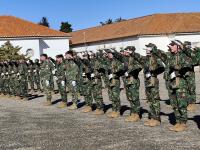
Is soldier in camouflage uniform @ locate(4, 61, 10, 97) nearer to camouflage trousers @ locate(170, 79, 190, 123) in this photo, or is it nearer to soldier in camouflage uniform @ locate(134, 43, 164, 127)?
soldier in camouflage uniform @ locate(134, 43, 164, 127)

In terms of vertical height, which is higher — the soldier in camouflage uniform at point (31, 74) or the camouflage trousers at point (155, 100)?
the soldier in camouflage uniform at point (31, 74)

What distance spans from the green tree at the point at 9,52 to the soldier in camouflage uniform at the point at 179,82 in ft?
105

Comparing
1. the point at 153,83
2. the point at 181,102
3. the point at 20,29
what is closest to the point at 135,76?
the point at 153,83

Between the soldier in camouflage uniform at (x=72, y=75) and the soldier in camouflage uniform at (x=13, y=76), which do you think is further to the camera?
the soldier in camouflage uniform at (x=13, y=76)

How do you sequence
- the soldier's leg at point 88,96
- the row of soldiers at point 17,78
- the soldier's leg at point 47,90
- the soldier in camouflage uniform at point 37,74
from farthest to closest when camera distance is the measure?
the soldier in camouflage uniform at point 37,74, the row of soldiers at point 17,78, the soldier's leg at point 47,90, the soldier's leg at point 88,96

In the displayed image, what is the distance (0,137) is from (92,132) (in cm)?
204

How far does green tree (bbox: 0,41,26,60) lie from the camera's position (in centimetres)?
4209

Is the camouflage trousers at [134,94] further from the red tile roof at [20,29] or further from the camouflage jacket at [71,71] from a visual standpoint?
the red tile roof at [20,29]

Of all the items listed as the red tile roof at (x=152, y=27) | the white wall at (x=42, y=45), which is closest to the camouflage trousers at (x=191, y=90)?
the white wall at (x=42, y=45)

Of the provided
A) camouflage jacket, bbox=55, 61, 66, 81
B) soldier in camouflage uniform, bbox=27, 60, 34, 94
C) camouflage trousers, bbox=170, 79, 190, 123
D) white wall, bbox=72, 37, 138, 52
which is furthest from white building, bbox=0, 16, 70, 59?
camouflage trousers, bbox=170, 79, 190, 123

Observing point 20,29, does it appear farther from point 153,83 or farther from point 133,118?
point 153,83

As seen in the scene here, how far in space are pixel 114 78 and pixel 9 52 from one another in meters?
30.6

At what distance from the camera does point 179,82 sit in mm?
10758

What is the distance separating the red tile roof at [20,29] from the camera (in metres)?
48.7
